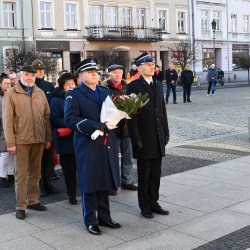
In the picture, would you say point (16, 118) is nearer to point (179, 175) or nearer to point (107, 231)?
point (107, 231)

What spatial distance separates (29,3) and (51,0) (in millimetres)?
1988

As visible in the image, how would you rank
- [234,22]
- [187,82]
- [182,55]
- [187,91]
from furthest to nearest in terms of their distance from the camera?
[234,22] < [182,55] < [187,91] < [187,82]

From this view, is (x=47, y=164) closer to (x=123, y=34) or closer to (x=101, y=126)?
(x=101, y=126)

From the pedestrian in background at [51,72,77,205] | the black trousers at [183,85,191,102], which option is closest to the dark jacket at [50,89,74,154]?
the pedestrian in background at [51,72,77,205]

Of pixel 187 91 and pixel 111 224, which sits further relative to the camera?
pixel 187 91

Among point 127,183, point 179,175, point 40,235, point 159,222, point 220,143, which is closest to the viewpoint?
point 40,235

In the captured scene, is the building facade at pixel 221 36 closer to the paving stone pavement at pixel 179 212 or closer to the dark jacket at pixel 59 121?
the paving stone pavement at pixel 179 212

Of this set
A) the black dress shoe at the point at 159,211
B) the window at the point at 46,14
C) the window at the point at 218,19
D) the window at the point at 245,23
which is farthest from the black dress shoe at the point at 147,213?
the window at the point at 245,23

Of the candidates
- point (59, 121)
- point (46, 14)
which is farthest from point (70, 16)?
point (59, 121)

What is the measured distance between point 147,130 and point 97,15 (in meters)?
35.2

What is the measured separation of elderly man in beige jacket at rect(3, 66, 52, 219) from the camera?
5.87 metres

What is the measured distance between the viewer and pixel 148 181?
5895 millimetres

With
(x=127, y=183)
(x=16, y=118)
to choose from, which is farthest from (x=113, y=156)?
(x=127, y=183)

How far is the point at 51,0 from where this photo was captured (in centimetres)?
3644
